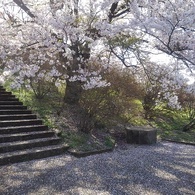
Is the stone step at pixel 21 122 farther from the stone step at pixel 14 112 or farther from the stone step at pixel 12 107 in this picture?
the stone step at pixel 12 107

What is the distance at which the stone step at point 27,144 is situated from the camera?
564 centimetres

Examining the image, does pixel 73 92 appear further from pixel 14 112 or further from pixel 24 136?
pixel 24 136

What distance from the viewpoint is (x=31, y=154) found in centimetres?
560

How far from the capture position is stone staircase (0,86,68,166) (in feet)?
18.3

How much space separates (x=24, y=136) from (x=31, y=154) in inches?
35.3

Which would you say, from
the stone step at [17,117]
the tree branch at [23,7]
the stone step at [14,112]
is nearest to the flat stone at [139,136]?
the stone step at [17,117]

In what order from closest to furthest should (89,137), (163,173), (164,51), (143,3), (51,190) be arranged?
(51,190) → (163,173) → (164,51) → (143,3) → (89,137)

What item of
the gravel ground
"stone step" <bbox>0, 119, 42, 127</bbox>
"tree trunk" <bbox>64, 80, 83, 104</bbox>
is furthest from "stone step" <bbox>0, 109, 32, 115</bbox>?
the gravel ground

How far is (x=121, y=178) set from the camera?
4730 millimetres

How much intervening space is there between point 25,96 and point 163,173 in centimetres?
624

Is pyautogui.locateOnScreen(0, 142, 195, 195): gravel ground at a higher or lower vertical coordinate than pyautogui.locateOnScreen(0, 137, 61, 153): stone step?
lower

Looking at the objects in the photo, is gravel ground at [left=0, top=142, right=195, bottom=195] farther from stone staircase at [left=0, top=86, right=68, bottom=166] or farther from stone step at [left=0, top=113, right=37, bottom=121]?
stone step at [left=0, top=113, right=37, bottom=121]

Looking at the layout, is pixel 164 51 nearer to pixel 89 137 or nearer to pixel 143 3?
pixel 143 3

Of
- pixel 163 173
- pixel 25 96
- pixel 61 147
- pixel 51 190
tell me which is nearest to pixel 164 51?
pixel 163 173
